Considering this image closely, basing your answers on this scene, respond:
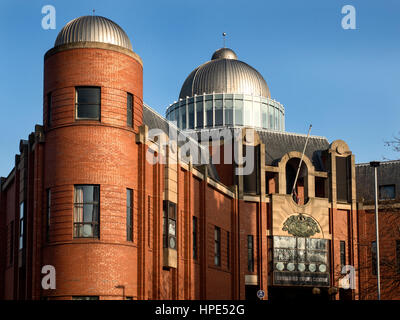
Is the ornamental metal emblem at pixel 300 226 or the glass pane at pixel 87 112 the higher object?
the glass pane at pixel 87 112

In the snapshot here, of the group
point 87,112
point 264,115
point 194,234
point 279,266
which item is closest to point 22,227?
point 87,112

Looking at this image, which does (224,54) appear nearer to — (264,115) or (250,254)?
(264,115)

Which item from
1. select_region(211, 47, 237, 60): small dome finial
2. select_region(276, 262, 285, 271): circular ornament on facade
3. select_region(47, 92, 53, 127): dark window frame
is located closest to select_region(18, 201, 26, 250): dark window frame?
select_region(47, 92, 53, 127): dark window frame

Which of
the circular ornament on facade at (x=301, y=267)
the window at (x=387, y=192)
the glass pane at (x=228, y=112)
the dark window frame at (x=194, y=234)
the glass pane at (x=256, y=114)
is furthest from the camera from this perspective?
the glass pane at (x=256, y=114)

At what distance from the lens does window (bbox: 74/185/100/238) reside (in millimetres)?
33500

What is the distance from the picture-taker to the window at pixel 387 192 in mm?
59219

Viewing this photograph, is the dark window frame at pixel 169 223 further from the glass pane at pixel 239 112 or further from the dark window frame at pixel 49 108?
the glass pane at pixel 239 112

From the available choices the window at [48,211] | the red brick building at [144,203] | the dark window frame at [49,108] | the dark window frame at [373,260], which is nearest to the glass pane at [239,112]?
the red brick building at [144,203]

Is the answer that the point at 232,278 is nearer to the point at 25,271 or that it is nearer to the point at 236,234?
the point at 236,234

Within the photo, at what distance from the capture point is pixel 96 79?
34781 millimetres

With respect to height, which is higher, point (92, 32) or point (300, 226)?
point (92, 32)

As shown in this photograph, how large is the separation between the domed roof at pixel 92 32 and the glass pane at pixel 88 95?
239 centimetres

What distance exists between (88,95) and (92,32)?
3.10 metres

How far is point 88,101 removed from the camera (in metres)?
34.8
